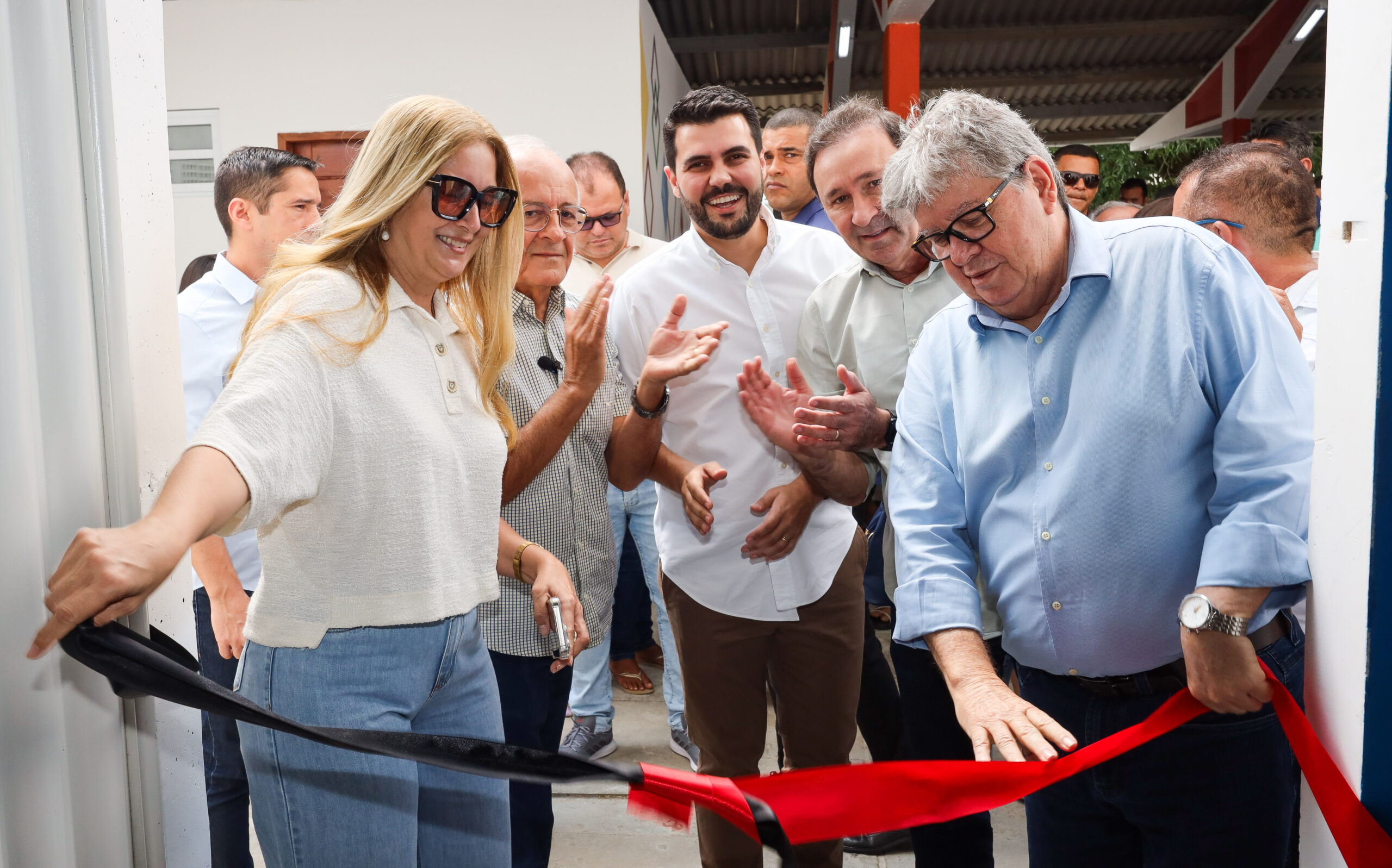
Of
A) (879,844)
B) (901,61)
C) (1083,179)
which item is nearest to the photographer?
(879,844)

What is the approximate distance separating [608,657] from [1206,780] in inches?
108

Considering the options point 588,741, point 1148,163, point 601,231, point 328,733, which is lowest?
point 588,741

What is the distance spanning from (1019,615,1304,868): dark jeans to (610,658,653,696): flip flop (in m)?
3.08

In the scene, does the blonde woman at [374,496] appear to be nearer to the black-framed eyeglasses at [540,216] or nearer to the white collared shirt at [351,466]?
the white collared shirt at [351,466]

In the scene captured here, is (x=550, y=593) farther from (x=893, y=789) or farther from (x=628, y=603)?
(x=628, y=603)

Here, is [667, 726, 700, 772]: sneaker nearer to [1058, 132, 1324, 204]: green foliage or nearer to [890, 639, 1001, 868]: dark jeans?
[890, 639, 1001, 868]: dark jeans

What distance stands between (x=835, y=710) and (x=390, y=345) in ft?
5.19

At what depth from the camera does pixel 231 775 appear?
8.39 ft

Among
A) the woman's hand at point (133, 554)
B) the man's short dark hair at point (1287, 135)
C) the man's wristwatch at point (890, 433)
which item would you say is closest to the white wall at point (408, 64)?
the man's short dark hair at point (1287, 135)

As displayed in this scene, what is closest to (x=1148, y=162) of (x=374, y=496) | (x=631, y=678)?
(x=631, y=678)

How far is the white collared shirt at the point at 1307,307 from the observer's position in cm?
251

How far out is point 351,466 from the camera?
1.39m

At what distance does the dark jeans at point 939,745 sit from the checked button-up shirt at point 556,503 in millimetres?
758

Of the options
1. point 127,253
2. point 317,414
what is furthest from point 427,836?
point 127,253
